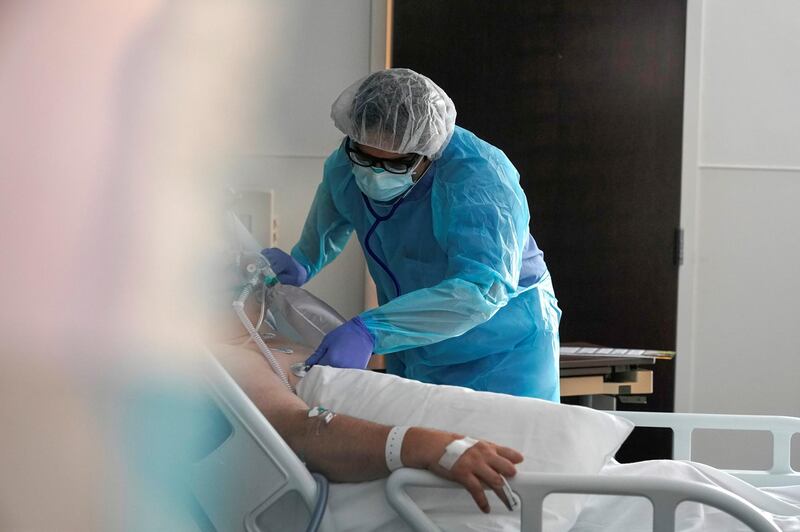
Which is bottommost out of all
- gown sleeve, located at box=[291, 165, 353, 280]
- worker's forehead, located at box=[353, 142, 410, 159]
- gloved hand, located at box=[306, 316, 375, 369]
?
gloved hand, located at box=[306, 316, 375, 369]

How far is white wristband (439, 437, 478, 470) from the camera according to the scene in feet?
3.86

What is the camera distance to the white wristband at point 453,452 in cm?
118

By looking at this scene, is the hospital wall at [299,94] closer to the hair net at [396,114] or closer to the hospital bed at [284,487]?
the hair net at [396,114]

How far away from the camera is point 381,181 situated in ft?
5.75

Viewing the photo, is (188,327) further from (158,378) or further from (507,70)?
(507,70)

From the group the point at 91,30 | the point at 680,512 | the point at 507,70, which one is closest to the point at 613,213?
the point at 507,70

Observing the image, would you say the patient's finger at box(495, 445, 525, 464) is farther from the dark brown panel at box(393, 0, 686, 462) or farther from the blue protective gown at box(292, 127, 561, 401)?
the dark brown panel at box(393, 0, 686, 462)

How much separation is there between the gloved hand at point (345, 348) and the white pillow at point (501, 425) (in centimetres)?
14

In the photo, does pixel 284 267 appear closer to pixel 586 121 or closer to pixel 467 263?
pixel 467 263

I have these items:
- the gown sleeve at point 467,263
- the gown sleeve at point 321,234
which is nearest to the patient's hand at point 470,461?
the gown sleeve at point 467,263

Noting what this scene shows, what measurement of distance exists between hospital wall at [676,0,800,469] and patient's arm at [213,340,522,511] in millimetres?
2326

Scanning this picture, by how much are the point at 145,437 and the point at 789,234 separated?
2.87 meters

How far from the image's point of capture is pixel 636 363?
2.61 metres

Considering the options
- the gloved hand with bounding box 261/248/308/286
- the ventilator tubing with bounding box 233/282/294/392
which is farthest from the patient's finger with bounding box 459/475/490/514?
the gloved hand with bounding box 261/248/308/286
